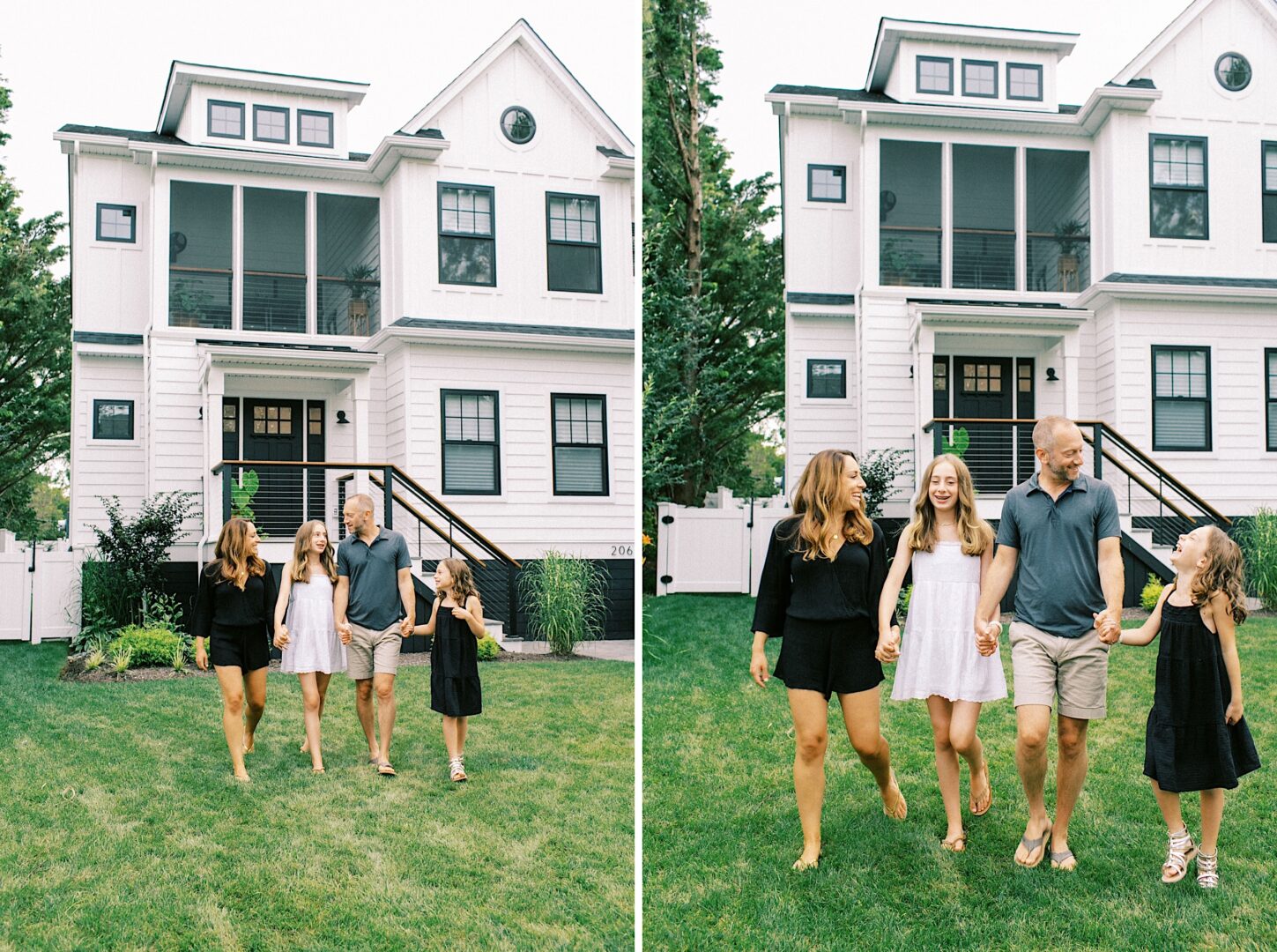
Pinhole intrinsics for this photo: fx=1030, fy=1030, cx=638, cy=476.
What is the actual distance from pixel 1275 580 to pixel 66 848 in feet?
12.9

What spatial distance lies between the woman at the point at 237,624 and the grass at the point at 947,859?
151 centimetres

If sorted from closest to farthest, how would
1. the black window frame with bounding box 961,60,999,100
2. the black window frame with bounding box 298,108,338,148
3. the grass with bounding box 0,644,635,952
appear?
the grass with bounding box 0,644,635,952 < the black window frame with bounding box 961,60,999,100 < the black window frame with bounding box 298,108,338,148

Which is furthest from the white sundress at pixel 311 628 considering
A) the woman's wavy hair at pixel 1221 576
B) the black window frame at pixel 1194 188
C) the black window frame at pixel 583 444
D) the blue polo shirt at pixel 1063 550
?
the black window frame at pixel 1194 188

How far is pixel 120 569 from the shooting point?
373cm

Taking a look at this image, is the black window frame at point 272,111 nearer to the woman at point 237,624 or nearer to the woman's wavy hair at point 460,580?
the woman at point 237,624

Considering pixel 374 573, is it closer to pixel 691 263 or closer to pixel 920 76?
pixel 691 263

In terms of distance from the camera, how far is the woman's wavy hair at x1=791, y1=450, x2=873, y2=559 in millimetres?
3016

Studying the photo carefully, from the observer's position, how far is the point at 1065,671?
2.98 meters

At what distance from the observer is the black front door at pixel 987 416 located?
11.0 ft

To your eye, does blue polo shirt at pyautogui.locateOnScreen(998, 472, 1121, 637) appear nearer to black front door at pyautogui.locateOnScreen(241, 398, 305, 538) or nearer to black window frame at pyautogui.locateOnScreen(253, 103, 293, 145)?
black front door at pyautogui.locateOnScreen(241, 398, 305, 538)

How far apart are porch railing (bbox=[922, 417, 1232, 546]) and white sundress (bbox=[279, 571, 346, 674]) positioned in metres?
2.27

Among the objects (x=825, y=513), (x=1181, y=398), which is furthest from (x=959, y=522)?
(x=1181, y=398)

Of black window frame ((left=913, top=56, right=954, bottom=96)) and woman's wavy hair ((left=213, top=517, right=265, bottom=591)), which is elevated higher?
black window frame ((left=913, top=56, right=954, bottom=96))

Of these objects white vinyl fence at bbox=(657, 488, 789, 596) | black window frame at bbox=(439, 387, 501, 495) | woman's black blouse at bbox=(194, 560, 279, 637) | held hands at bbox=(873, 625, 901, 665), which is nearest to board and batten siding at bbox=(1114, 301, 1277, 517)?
held hands at bbox=(873, 625, 901, 665)
